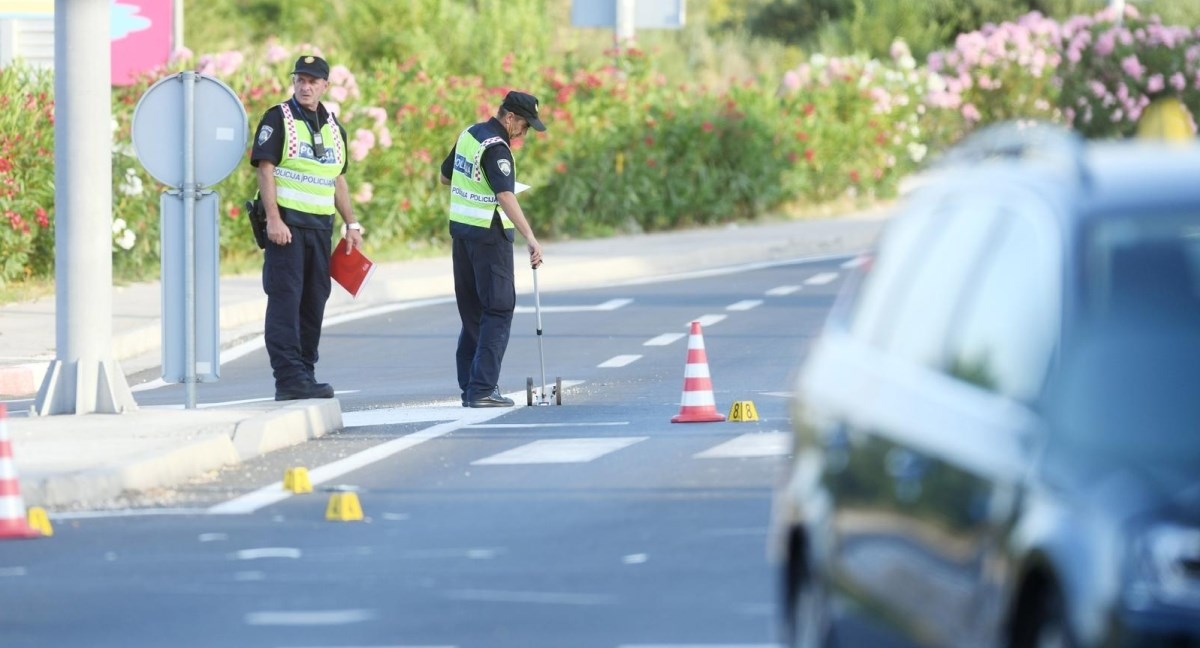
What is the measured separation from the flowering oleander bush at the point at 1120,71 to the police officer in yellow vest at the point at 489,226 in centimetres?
2658

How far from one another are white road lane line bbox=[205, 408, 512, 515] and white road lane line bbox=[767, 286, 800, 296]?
910 cm

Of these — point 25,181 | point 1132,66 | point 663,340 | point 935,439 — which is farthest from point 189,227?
point 1132,66

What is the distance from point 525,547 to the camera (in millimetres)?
9195

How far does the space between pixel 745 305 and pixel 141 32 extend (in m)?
13.8

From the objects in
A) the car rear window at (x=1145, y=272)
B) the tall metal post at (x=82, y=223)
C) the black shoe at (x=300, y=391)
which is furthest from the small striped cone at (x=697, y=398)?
the car rear window at (x=1145, y=272)

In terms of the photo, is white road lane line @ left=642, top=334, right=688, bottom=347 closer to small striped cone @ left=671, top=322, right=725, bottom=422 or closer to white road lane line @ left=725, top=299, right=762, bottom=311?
white road lane line @ left=725, top=299, right=762, bottom=311

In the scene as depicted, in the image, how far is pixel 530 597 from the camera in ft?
26.8

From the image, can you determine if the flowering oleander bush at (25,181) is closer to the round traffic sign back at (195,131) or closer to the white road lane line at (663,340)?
the white road lane line at (663,340)

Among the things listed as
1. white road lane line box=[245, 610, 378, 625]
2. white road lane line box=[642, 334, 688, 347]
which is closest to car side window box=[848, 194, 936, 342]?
white road lane line box=[245, 610, 378, 625]

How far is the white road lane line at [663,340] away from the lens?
62.0 feet

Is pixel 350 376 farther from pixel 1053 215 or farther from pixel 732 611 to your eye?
pixel 1053 215

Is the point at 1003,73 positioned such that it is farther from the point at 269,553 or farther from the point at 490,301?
the point at 269,553

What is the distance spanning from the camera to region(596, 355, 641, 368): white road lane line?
1745 cm

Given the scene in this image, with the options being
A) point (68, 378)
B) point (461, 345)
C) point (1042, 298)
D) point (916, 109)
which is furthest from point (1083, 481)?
point (916, 109)
